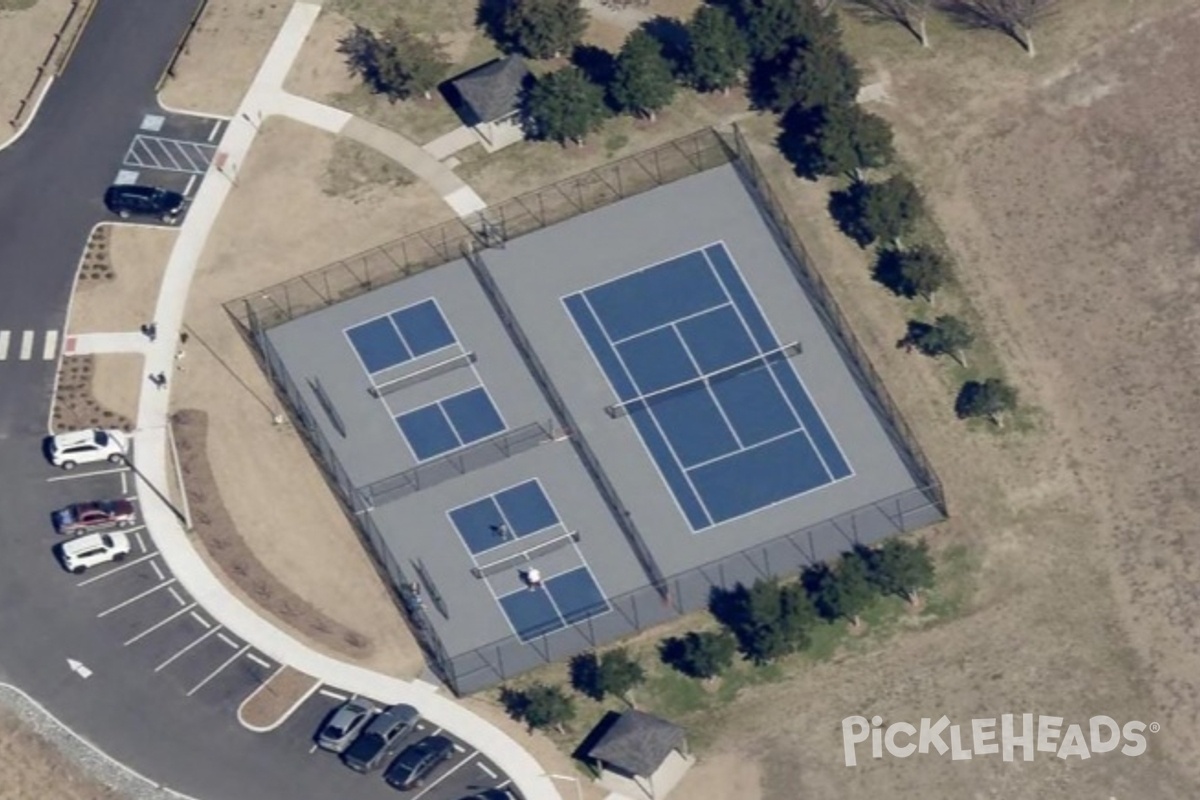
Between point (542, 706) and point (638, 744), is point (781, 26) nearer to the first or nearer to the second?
point (542, 706)

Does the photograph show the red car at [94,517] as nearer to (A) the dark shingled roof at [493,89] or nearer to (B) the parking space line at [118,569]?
(B) the parking space line at [118,569]

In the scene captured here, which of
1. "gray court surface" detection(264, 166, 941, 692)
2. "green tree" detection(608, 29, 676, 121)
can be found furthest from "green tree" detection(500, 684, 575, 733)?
"green tree" detection(608, 29, 676, 121)

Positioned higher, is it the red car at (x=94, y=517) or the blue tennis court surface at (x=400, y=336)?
the blue tennis court surface at (x=400, y=336)

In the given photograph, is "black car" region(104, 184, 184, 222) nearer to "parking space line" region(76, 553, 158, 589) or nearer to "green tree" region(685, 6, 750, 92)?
"parking space line" region(76, 553, 158, 589)

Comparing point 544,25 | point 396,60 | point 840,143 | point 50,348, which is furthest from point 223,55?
point 840,143

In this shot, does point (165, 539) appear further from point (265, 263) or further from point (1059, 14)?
point (1059, 14)

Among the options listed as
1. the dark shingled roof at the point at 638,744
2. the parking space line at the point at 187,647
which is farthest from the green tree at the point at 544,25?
the dark shingled roof at the point at 638,744
